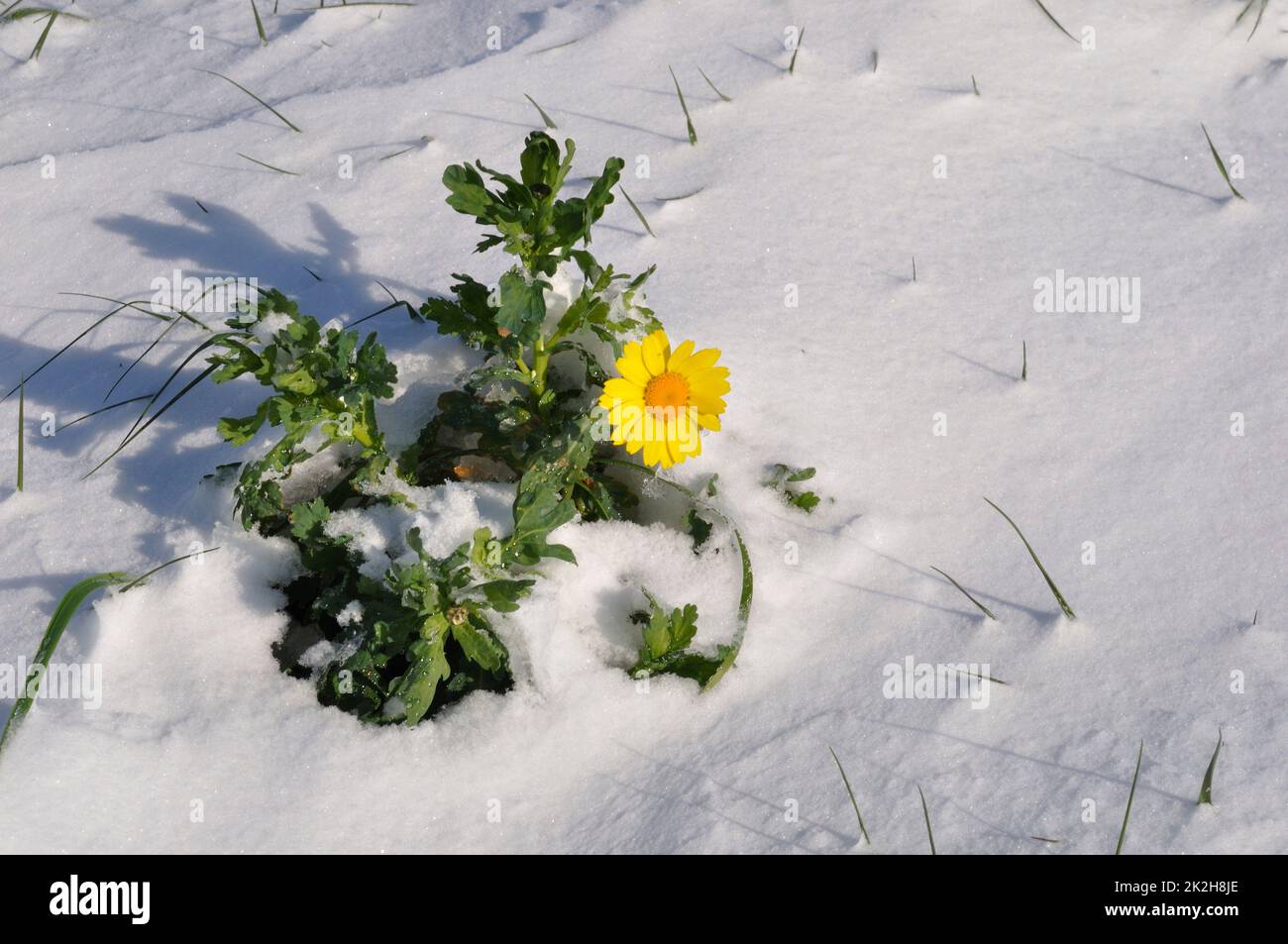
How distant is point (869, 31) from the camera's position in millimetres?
3303

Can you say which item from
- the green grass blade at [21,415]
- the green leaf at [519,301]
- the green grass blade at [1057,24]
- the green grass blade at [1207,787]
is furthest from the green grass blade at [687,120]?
the green grass blade at [1207,787]

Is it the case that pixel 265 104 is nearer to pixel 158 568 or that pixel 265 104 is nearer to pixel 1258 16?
pixel 158 568

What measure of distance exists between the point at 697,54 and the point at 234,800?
2.28 m

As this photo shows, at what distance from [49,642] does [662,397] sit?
114cm

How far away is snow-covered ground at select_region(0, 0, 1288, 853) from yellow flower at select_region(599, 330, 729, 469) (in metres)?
0.22

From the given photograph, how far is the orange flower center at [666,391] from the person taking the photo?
2.13 meters

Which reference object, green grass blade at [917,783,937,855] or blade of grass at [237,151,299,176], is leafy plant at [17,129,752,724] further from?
blade of grass at [237,151,299,176]

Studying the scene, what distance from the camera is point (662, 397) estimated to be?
7.00 ft

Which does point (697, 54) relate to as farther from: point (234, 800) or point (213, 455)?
point (234, 800)

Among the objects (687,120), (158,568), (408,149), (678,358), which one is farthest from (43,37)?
(678,358)

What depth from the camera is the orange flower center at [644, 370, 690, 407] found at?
2.13 meters

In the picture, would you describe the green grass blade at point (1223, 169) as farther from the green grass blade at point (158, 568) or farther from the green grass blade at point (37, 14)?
the green grass blade at point (37, 14)

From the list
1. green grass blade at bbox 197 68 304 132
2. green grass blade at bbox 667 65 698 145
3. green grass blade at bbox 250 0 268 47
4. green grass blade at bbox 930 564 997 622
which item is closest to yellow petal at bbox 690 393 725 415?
green grass blade at bbox 930 564 997 622
